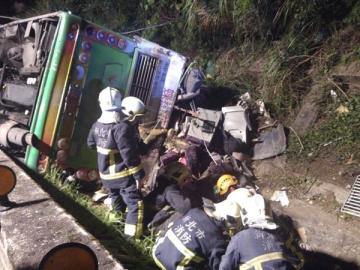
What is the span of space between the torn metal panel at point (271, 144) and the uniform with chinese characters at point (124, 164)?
1.92 m

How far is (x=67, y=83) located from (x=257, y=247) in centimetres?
320

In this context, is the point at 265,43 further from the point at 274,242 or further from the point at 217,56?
the point at 274,242

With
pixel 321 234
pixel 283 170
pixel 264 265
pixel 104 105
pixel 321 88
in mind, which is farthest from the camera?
pixel 321 88

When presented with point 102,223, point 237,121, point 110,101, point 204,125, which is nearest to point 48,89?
point 110,101

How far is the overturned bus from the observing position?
15.0 feet

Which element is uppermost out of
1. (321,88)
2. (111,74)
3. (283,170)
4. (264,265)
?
(321,88)

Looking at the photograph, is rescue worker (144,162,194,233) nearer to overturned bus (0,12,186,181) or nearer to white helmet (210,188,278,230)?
white helmet (210,188,278,230)

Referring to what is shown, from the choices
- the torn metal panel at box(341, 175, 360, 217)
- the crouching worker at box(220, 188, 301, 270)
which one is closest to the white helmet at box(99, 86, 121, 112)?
the crouching worker at box(220, 188, 301, 270)

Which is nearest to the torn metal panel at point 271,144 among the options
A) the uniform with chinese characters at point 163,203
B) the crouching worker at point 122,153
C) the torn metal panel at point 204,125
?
the torn metal panel at point 204,125

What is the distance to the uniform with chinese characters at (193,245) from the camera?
2801 millimetres

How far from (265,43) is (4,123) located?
4374 millimetres

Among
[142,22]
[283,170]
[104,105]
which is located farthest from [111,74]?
[142,22]

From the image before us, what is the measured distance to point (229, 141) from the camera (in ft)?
17.1

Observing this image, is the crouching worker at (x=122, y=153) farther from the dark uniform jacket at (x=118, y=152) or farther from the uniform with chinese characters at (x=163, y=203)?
the uniform with chinese characters at (x=163, y=203)
